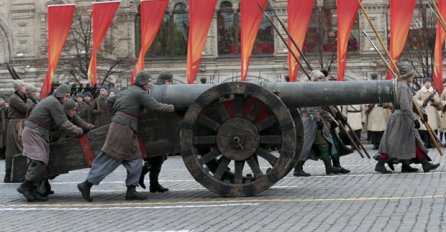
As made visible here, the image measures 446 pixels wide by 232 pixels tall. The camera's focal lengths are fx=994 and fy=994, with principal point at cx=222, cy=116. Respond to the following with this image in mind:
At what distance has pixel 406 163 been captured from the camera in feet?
54.0

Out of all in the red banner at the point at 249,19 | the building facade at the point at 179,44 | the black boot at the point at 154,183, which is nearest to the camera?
the black boot at the point at 154,183

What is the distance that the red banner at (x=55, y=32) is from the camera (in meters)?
29.1

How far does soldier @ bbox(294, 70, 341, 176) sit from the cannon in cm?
297

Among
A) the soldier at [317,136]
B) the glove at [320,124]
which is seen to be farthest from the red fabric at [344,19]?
the glove at [320,124]

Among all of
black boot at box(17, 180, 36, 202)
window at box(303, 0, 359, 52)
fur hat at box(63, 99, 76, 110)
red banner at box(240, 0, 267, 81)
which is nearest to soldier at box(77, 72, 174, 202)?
black boot at box(17, 180, 36, 202)

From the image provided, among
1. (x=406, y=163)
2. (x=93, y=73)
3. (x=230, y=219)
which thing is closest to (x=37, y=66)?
(x=93, y=73)

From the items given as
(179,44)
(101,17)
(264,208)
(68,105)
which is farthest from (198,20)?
(179,44)

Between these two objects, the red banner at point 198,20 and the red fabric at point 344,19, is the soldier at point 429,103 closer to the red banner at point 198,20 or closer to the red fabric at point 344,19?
the red fabric at point 344,19

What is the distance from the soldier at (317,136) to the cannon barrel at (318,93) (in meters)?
3.23

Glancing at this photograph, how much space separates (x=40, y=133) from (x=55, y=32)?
51.9 ft

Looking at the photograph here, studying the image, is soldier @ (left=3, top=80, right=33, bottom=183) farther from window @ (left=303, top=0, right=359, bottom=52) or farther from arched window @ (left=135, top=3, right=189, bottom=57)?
arched window @ (left=135, top=3, right=189, bottom=57)

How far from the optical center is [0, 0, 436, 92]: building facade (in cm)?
4900

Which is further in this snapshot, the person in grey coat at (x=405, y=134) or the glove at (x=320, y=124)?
Result: the glove at (x=320, y=124)

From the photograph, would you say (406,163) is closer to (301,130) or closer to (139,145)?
(301,130)
